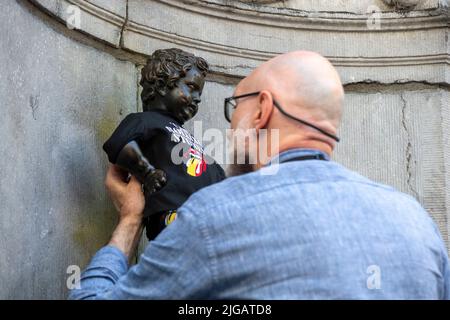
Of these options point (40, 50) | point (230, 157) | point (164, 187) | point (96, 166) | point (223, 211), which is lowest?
point (223, 211)

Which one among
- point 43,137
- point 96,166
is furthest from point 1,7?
point 96,166

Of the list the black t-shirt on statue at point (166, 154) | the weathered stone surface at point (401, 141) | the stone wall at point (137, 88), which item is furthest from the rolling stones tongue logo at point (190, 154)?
the weathered stone surface at point (401, 141)

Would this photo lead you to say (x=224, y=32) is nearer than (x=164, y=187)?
No

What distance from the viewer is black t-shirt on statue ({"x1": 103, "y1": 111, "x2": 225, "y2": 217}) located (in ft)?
9.12

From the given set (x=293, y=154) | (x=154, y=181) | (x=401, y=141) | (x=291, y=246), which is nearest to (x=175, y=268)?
(x=291, y=246)

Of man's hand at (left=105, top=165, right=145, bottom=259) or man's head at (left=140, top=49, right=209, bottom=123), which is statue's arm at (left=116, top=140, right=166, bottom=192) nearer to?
→ man's hand at (left=105, top=165, right=145, bottom=259)

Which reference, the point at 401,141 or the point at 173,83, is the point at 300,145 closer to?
the point at 173,83

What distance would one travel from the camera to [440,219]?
143 inches

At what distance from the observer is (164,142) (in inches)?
112

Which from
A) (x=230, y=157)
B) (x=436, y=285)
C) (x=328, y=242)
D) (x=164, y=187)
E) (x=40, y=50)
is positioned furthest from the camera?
(x=40, y=50)

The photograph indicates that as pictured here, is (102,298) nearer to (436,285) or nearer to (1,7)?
(436,285)

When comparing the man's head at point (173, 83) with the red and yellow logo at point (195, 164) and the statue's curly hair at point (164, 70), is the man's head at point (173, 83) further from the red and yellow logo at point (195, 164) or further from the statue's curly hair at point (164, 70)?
the red and yellow logo at point (195, 164)

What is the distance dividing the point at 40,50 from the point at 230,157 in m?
1.29

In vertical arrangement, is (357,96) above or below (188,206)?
above
